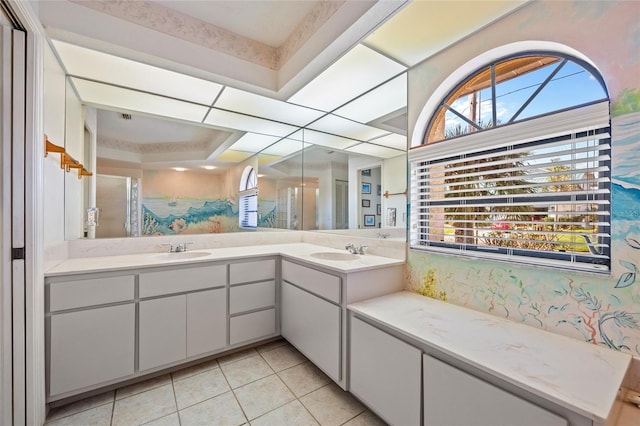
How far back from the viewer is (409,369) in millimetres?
1288

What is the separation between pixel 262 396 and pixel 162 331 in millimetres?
837

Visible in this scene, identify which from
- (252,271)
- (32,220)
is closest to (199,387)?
(252,271)

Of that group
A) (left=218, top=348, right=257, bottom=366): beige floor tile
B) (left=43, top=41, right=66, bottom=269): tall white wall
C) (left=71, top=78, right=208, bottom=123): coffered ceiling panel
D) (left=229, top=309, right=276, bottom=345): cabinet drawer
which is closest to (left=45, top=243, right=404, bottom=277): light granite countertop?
(left=43, top=41, right=66, bottom=269): tall white wall

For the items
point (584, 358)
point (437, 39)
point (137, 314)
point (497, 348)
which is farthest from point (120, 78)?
point (584, 358)

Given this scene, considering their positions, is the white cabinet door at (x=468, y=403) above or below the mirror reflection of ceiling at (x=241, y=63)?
below

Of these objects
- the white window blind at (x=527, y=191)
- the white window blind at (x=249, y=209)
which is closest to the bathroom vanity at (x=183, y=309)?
the white window blind at (x=527, y=191)

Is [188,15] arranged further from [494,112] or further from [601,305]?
[601,305]

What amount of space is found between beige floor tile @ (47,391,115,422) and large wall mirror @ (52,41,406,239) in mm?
1151

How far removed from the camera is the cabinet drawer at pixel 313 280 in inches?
69.3

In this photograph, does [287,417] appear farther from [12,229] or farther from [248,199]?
[248,199]

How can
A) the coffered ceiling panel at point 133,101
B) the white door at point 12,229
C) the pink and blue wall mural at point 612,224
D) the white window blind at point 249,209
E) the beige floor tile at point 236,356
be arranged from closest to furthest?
the pink and blue wall mural at point 612,224, the white door at point 12,229, the coffered ceiling panel at point 133,101, the beige floor tile at point 236,356, the white window blind at point 249,209

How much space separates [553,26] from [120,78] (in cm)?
Answer: 267

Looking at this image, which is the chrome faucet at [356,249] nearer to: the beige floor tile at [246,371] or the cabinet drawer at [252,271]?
the cabinet drawer at [252,271]

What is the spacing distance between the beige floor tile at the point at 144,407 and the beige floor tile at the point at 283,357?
708 millimetres
